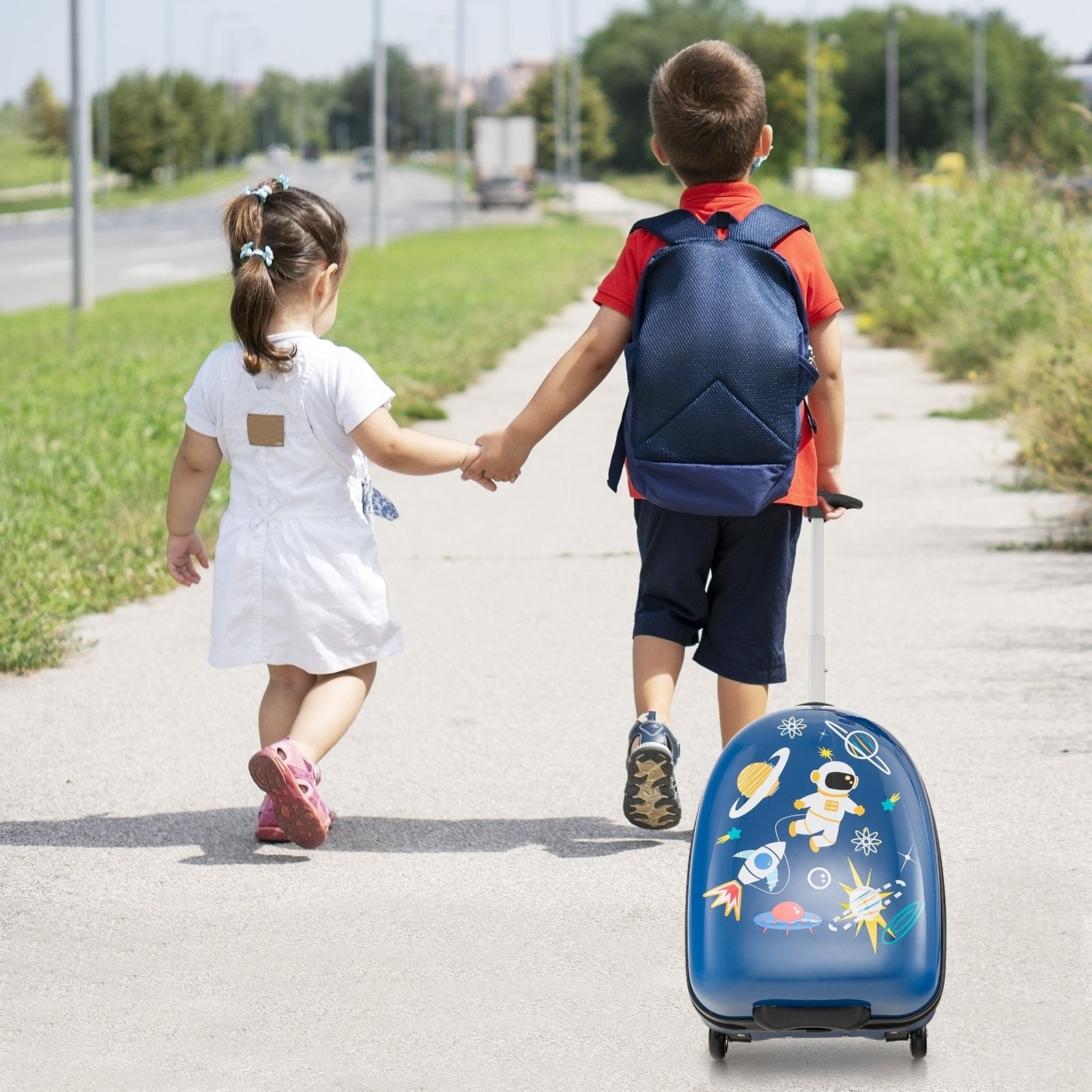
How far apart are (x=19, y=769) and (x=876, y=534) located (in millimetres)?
4119

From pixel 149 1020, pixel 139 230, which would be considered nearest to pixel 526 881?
pixel 149 1020

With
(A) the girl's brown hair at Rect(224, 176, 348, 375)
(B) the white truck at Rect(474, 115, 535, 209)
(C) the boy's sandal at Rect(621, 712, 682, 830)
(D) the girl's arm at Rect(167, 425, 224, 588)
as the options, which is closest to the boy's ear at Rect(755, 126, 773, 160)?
(A) the girl's brown hair at Rect(224, 176, 348, 375)

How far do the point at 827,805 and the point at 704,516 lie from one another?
0.92m

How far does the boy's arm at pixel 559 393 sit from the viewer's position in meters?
3.62

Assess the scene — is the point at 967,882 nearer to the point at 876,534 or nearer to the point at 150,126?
the point at 876,534

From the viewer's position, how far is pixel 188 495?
3.97 metres

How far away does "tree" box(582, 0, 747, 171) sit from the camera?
111500mm

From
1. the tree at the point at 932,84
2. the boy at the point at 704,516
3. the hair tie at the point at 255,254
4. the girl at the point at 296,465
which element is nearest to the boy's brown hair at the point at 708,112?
the boy at the point at 704,516

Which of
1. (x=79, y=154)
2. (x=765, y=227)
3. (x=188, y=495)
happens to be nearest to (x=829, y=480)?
(x=765, y=227)

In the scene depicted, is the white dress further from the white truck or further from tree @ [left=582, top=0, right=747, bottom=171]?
tree @ [left=582, top=0, right=747, bottom=171]

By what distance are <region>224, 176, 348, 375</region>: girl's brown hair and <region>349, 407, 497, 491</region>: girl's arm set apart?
0.71 feet

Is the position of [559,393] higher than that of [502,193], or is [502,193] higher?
[502,193]

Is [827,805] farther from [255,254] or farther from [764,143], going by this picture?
[255,254]

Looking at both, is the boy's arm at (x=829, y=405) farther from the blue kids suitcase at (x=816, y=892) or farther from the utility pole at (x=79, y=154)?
the utility pole at (x=79, y=154)
